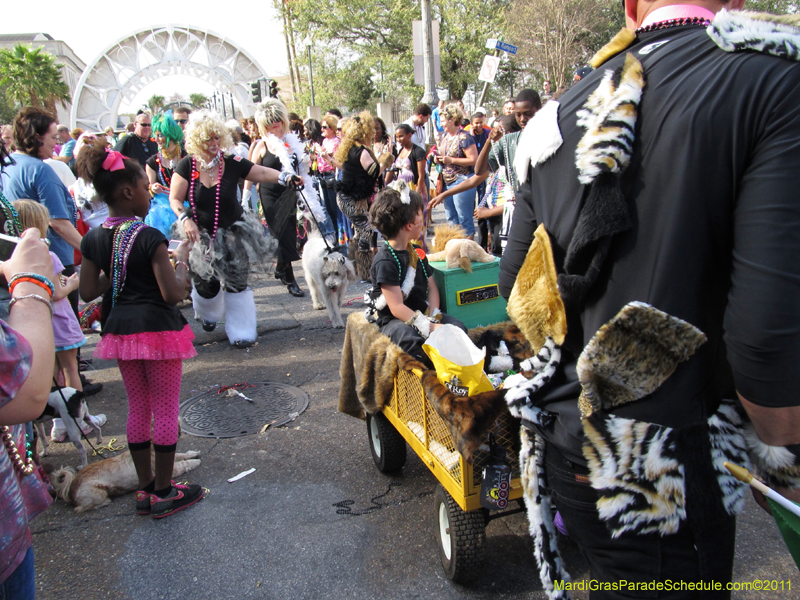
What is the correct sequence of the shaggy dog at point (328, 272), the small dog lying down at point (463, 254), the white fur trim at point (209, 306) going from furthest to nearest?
the shaggy dog at point (328, 272) < the white fur trim at point (209, 306) < the small dog lying down at point (463, 254)

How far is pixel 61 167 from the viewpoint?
5.76m

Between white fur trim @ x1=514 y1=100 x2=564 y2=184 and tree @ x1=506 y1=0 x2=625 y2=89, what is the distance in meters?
29.1

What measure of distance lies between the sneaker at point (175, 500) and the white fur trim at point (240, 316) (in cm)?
251

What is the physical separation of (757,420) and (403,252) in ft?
7.89

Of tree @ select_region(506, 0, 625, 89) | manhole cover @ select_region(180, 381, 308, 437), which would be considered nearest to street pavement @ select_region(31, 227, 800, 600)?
manhole cover @ select_region(180, 381, 308, 437)

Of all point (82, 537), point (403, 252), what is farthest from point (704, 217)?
point (82, 537)

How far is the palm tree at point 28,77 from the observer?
150 ft

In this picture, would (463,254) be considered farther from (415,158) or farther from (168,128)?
(415,158)

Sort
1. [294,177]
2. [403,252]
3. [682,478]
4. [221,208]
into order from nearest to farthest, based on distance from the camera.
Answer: [682,478]
[403,252]
[221,208]
[294,177]

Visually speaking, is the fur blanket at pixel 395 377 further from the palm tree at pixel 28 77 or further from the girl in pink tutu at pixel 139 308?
the palm tree at pixel 28 77

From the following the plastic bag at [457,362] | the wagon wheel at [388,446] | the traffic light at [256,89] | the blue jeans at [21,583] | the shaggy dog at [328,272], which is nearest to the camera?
the blue jeans at [21,583]

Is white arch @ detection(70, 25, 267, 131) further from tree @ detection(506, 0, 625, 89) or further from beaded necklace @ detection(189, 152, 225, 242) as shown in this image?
beaded necklace @ detection(189, 152, 225, 242)

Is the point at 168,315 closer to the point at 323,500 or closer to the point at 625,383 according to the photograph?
the point at 323,500

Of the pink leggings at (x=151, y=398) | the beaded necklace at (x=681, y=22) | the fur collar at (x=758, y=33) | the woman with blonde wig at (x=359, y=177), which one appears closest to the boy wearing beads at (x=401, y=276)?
the pink leggings at (x=151, y=398)
